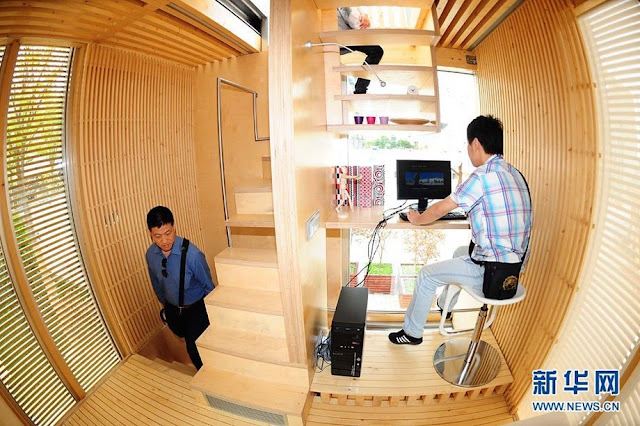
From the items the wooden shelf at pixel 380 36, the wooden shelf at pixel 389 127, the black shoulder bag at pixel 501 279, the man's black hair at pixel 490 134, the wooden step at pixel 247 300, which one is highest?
the wooden shelf at pixel 380 36

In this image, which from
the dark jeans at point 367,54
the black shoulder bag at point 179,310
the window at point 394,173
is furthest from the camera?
the window at point 394,173

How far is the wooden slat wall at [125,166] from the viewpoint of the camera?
279 centimetres

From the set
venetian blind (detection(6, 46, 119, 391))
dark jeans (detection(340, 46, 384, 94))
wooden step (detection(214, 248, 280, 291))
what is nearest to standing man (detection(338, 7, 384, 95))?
dark jeans (detection(340, 46, 384, 94))

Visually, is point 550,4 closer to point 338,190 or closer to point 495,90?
point 495,90

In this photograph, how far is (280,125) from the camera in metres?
1.57

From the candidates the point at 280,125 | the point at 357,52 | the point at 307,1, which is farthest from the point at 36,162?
the point at 357,52

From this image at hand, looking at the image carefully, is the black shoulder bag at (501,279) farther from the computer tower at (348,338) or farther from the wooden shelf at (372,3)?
the wooden shelf at (372,3)

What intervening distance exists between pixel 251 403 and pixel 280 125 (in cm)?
202

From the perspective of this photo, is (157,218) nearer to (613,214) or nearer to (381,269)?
(381,269)

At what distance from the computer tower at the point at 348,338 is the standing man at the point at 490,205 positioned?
32.7 inches

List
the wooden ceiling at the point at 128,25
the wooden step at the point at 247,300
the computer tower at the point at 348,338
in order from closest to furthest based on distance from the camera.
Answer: the wooden step at the point at 247,300
the wooden ceiling at the point at 128,25
the computer tower at the point at 348,338

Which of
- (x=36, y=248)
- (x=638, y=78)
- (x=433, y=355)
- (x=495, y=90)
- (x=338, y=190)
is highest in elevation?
(x=495, y=90)

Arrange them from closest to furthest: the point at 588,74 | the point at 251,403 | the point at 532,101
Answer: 1. the point at 588,74
2. the point at 251,403
3. the point at 532,101

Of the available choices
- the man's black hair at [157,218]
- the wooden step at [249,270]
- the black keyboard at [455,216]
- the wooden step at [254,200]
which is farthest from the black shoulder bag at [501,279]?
the man's black hair at [157,218]
